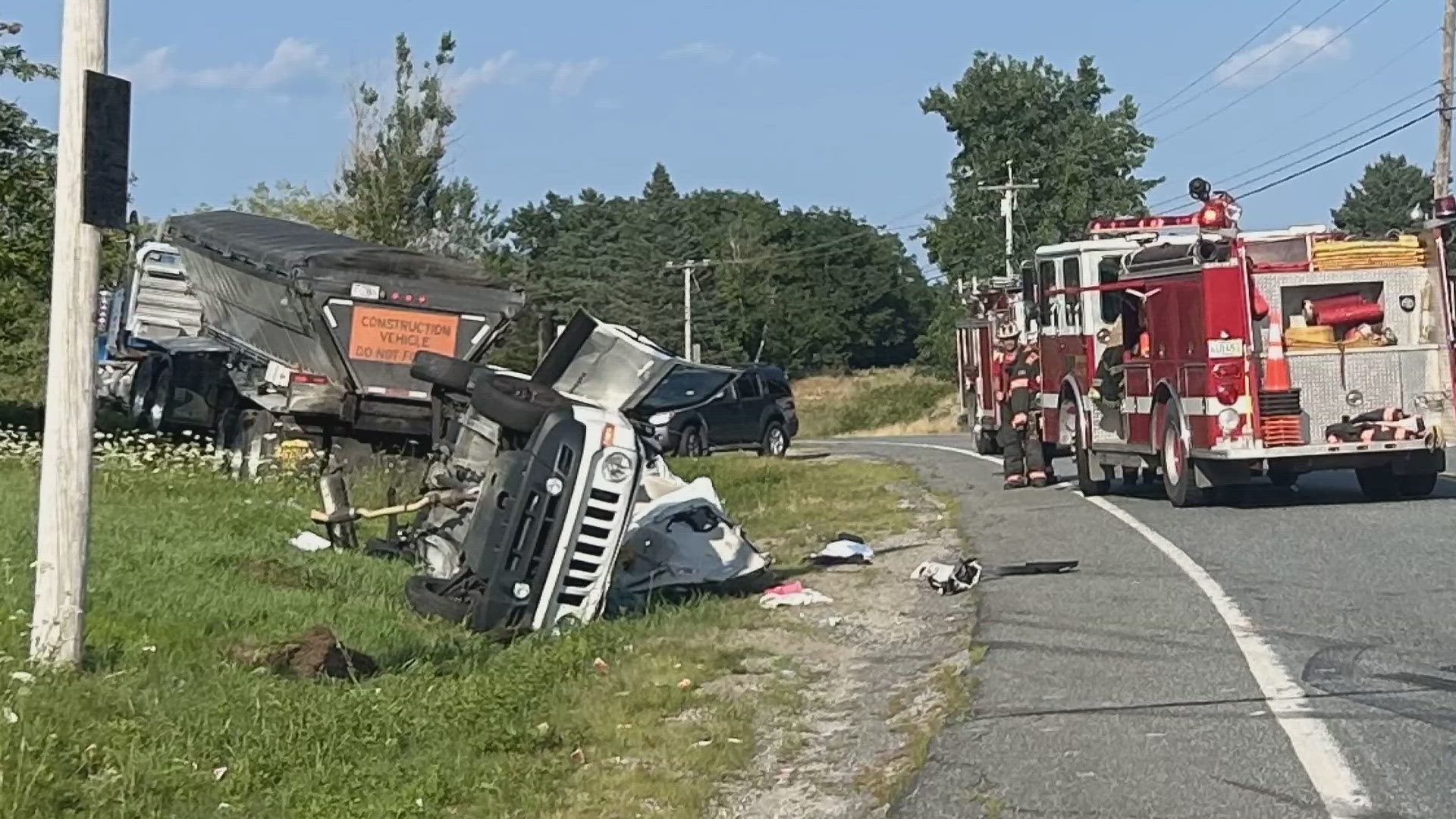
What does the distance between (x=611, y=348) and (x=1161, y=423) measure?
7315 millimetres

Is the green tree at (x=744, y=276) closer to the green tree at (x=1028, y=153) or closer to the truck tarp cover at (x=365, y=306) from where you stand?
the green tree at (x=1028, y=153)

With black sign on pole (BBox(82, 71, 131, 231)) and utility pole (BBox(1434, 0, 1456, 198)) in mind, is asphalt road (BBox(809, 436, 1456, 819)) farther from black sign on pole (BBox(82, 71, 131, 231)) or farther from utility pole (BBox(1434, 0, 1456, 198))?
utility pole (BBox(1434, 0, 1456, 198))

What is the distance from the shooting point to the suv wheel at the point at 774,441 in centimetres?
3347

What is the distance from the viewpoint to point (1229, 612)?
10.5m

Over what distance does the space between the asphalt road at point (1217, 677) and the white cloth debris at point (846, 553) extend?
0.92 meters

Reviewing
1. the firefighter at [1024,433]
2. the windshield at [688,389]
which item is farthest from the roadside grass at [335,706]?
the windshield at [688,389]

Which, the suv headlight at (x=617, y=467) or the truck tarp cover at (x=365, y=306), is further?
the truck tarp cover at (x=365, y=306)

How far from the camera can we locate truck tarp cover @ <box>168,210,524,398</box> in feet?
63.7

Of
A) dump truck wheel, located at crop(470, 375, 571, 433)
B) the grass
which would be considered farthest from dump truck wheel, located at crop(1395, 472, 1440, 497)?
the grass

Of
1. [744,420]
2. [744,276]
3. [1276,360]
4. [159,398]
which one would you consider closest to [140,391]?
[159,398]

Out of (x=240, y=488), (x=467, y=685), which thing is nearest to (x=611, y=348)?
(x=467, y=685)

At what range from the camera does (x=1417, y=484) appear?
666 inches

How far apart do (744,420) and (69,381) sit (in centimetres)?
2549

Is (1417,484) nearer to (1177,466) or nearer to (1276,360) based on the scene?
(1276,360)
